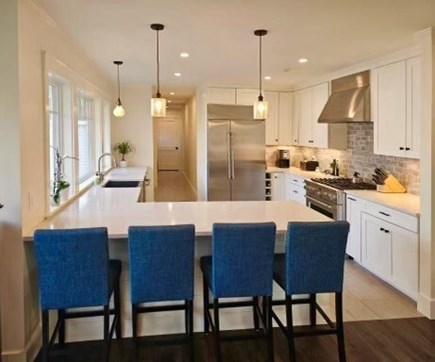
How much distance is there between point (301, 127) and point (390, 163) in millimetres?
2390

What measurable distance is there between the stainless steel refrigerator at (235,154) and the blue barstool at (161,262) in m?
4.55

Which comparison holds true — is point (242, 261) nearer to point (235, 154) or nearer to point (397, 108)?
point (397, 108)

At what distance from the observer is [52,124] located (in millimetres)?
4059

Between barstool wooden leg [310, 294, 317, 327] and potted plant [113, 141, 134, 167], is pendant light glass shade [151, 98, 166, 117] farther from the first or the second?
potted plant [113, 141, 134, 167]

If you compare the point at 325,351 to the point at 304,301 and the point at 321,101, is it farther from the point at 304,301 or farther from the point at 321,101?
the point at 321,101

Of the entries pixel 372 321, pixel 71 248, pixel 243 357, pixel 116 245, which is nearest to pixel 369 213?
pixel 372 321

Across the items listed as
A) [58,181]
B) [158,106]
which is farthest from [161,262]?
[58,181]

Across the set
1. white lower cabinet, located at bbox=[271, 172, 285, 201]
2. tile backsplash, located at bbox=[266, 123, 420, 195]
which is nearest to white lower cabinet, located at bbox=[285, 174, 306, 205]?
white lower cabinet, located at bbox=[271, 172, 285, 201]

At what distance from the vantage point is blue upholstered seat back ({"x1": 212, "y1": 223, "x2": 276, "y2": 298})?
8.32 feet

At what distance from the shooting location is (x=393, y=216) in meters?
3.97

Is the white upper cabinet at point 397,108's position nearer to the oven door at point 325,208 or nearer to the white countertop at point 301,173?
the oven door at point 325,208

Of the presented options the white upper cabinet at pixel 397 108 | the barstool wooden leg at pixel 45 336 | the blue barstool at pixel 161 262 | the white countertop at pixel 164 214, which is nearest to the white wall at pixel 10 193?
the white countertop at pixel 164 214

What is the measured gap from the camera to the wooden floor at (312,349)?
2.85 meters

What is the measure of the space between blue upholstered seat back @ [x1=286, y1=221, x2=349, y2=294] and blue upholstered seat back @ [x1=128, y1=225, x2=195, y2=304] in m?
0.64
